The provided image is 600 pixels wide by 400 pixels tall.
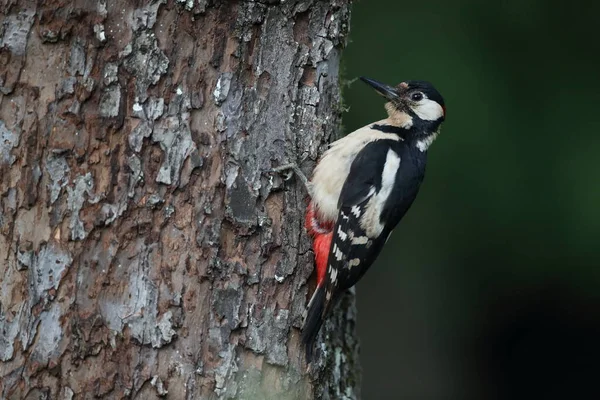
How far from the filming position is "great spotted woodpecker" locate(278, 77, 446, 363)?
121 inches

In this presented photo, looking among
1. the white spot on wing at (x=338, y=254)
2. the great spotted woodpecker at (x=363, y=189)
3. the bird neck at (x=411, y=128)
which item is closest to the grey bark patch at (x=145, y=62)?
the great spotted woodpecker at (x=363, y=189)

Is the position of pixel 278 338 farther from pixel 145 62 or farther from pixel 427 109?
pixel 427 109

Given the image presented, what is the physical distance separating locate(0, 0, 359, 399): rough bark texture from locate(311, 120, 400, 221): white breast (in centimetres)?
31

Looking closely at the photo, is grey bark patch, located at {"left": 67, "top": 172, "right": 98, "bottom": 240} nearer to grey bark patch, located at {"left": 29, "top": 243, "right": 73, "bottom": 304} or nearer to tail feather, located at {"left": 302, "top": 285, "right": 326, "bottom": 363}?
grey bark patch, located at {"left": 29, "top": 243, "right": 73, "bottom": 304}

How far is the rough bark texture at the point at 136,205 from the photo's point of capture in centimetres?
267

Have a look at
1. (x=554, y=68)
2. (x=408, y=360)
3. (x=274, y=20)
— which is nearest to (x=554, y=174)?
(x=554, y=68)

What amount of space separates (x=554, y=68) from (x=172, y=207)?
10.1 feet

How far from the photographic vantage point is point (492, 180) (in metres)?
4.86

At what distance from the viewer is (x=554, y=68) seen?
16.6ft

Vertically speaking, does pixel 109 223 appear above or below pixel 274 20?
below

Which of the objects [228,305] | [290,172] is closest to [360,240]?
[290,172]

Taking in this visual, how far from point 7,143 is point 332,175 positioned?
3.84 ft

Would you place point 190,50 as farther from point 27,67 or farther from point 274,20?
point 27,67

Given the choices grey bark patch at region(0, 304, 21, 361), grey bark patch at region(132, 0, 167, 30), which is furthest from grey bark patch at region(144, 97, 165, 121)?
grey bark patch at region(0, 304, 21, 361)
